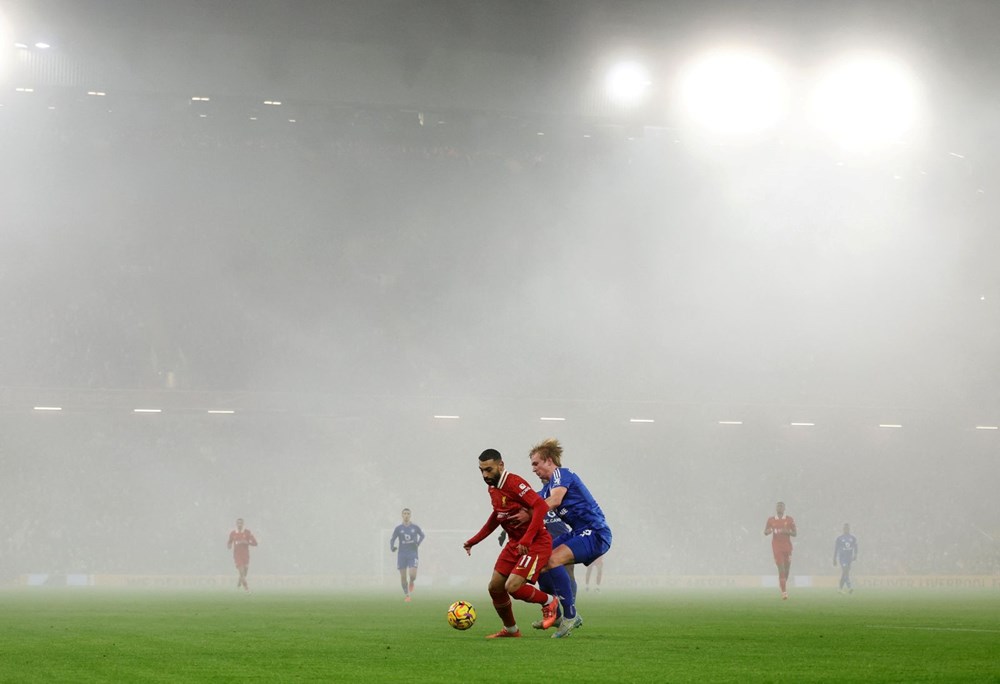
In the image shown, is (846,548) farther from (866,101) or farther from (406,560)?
(406,560)

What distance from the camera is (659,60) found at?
34156 millimetres

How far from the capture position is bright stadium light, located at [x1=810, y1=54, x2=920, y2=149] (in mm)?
35000

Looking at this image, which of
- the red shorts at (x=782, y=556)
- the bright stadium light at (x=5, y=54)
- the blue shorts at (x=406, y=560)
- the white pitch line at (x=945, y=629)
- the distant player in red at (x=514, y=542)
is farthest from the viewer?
the bright stadium light at (x=5, y=54)

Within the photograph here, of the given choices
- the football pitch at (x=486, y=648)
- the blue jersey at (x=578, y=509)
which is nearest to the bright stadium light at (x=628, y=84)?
the football pitch at (x=486, y=648)

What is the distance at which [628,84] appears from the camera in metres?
34.9

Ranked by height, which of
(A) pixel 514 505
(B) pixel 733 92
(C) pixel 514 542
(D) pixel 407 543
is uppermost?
(B) pixel 733 92

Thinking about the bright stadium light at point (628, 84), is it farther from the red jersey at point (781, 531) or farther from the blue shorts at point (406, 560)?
the blue shorts at point (406, 560)

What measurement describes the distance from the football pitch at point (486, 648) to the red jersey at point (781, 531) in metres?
11.5

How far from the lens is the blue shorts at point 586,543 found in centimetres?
1332

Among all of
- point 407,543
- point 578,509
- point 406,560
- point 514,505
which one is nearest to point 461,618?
point 514,505

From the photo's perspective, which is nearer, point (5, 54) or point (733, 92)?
point (5, 54)

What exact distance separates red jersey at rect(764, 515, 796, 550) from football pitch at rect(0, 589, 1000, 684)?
11.5 meters

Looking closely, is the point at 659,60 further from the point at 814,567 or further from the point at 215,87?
the point at 814,567

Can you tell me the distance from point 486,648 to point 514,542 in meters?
1.81
